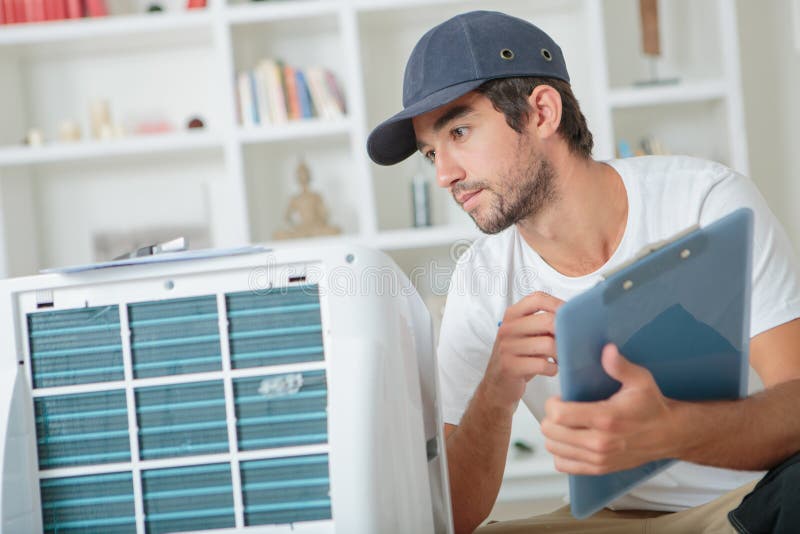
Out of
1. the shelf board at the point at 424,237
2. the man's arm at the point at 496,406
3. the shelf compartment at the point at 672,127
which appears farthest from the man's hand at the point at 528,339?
the shelf compartment at the point at 672,127

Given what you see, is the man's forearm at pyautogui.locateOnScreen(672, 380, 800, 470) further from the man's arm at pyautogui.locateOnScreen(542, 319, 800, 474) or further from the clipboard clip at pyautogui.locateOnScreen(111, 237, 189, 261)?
the clipboard clip at pyautogui.locateOnScreen(111, 237, 189, 261)

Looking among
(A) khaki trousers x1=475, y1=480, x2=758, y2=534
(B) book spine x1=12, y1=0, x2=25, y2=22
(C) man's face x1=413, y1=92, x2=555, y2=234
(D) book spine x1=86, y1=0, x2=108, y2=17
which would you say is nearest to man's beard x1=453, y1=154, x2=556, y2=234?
(C) man's face x1=413, y1=92, x2=555, y2=234

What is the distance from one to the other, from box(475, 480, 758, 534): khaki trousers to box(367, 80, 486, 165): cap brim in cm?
62

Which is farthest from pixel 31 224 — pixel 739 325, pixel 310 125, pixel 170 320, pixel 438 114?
pixel 739 325

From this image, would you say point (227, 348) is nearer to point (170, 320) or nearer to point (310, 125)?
point (170, 320)

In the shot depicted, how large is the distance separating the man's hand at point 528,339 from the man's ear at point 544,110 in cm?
47

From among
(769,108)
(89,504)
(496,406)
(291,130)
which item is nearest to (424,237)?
(291,130)

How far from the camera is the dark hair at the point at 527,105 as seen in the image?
1366 mm

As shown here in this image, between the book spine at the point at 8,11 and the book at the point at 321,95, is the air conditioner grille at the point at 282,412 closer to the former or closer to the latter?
the book at the point at 321,95

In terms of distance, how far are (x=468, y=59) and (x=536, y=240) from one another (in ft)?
1.14

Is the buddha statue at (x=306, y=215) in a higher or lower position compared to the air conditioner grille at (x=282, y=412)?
higher

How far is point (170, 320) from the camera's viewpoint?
910mm

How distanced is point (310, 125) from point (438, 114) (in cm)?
153

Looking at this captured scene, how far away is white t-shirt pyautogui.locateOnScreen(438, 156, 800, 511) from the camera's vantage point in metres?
1.27
